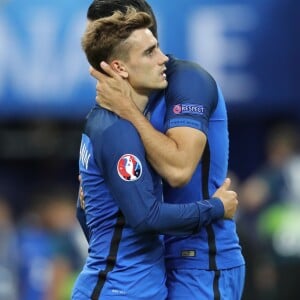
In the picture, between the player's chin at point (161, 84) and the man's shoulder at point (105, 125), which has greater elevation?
the player's chin at point (161, 84)

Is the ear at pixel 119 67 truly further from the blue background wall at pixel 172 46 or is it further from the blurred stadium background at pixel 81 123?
the blue background wall at pixel 172 46

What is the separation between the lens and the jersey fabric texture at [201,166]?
602cm

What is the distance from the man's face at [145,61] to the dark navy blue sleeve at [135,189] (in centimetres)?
22

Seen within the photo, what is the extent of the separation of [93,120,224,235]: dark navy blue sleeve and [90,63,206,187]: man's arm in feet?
0.13

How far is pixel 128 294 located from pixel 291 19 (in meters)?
7.45

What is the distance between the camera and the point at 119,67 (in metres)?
6.04

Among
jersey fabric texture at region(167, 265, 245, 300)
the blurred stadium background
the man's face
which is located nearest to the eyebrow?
the man's face

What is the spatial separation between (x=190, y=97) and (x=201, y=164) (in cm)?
31

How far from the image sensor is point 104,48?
19.7 ft

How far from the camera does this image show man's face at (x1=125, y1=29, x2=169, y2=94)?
5.98m

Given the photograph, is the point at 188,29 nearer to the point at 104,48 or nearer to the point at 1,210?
the point at 1,210

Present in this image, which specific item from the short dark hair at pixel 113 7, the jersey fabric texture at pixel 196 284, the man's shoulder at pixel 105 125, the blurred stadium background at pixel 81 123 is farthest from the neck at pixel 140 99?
the blurred stadium background at pixel 81 123

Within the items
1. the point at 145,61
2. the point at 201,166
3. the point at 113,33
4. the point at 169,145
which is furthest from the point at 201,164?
the point at 113,33

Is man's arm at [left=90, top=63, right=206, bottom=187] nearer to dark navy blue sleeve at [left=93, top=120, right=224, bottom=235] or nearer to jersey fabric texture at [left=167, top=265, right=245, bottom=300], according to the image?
dark navy blue sleeve at [left=93, top=120, right=224, bottom=235]
